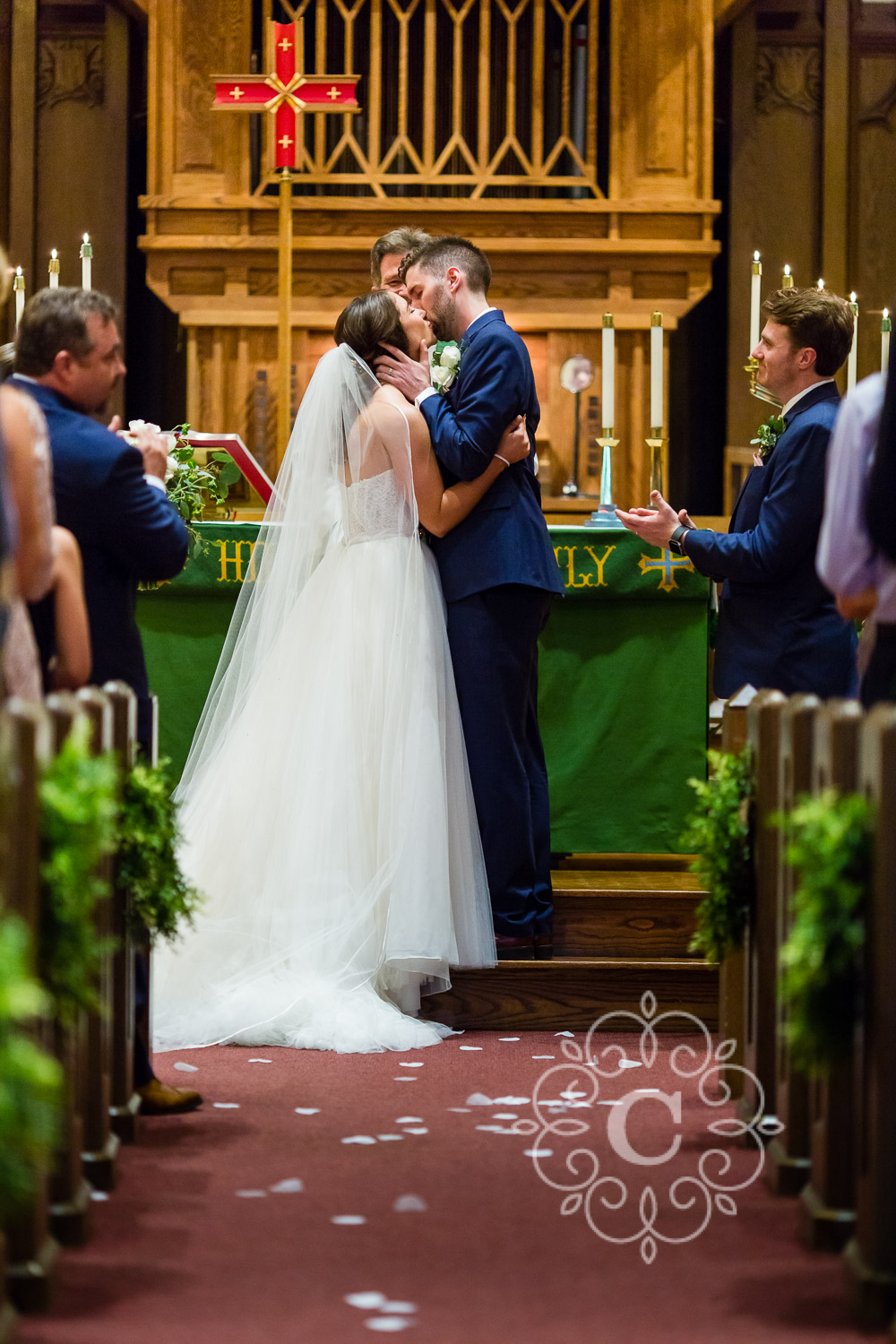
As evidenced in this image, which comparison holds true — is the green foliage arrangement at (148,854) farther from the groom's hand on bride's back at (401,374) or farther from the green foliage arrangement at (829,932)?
the groom's hand on bride's back at (401,374)

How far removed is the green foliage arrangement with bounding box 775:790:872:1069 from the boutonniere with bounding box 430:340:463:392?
2.65m

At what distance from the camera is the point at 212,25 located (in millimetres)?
6840

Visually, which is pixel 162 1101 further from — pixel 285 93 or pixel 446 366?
pixel 285 93

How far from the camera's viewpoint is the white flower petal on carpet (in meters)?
2.59

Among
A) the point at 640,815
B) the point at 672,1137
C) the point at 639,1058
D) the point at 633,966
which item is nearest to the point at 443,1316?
the point at 672,1137

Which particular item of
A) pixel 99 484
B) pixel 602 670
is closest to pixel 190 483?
pixel 602 670

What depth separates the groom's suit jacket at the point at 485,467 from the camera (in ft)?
13.7

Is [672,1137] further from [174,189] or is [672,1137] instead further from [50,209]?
[50,209]

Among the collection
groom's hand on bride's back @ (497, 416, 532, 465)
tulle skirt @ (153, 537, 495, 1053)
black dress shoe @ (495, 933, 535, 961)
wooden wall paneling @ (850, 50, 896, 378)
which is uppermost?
wooden wall paneling @ (850, 50, 896, 378)

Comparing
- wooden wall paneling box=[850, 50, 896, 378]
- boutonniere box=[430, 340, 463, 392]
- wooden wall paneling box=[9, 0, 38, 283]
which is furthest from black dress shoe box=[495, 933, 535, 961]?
wooden wall paneling box=[9, 0, 38, 283]

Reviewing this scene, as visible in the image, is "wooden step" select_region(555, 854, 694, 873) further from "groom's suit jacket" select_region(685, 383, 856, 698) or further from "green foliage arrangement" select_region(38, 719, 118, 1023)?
"green foliage arrangement" select_region(38, 719, 118, 1023)

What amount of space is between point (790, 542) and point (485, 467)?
802 millimetres

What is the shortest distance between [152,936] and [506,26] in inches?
209

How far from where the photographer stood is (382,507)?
429cm
